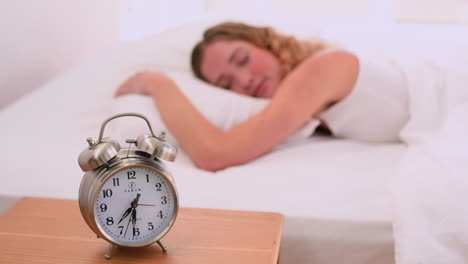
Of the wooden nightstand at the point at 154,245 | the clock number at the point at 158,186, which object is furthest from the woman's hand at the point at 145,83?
the clock number at the point at 158,186

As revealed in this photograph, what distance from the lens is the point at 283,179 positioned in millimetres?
1444

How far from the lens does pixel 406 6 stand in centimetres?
309

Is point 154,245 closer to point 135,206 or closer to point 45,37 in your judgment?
point 135,206

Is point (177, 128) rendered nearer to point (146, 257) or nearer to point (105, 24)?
point (146, 257)

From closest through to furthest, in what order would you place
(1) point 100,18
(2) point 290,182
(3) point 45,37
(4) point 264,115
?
(2) point 290,182 < (4) point 264,115 < (3) point 45,37 < (1) point 100,18

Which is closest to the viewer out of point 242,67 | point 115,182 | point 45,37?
point 115,182

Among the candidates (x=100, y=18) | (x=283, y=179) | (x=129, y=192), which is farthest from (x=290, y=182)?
(x=100, y=18)

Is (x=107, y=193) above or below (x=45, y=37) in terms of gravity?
above

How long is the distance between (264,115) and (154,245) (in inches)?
23.2

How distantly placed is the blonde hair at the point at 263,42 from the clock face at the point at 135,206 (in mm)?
892

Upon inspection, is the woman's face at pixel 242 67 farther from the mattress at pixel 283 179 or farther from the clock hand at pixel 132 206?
the clock hand at pixel 132 206

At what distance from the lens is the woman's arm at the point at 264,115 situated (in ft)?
5.10

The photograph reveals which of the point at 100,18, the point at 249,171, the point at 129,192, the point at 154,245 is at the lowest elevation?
the point at 100,18

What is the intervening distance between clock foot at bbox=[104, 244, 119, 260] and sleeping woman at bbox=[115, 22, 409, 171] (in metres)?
0.51
